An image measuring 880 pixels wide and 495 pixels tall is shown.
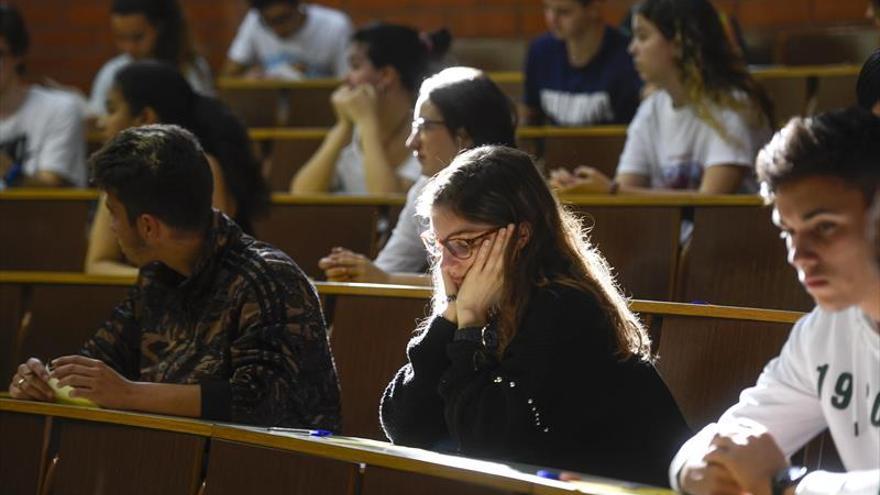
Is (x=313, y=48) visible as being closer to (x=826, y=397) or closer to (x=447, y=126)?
(x=447, y=126)

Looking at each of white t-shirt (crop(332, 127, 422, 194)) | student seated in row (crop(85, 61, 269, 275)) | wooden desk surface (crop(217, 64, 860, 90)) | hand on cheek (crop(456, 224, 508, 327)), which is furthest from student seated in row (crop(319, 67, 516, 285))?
wooden desk surface (crop(217, 64, 860, 90))

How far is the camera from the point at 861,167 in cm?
122

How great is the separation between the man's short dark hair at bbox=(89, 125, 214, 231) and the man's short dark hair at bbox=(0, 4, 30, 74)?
185cm

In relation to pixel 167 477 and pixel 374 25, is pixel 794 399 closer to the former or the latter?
pixel 167 477

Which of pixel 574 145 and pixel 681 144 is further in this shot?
pixel 574 145

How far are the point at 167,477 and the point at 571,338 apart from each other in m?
0.49

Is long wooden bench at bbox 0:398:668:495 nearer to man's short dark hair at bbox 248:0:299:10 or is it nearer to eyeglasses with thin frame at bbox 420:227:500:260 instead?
eyeglasses with thin frame at bbox 420:227:500:260

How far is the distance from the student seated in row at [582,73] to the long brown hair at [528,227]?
165 cm

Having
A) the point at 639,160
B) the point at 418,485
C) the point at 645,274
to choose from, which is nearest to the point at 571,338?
the point at 418,485

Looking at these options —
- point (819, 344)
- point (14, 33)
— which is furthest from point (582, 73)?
point (819, 344)

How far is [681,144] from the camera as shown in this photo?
2830mm

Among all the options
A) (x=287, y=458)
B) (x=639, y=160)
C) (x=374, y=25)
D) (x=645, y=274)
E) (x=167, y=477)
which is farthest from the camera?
(x=374, y=25)

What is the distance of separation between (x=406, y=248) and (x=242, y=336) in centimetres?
66

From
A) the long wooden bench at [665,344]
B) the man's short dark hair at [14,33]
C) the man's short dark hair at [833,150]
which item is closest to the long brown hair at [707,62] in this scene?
the long wooden bench at [665,344]
